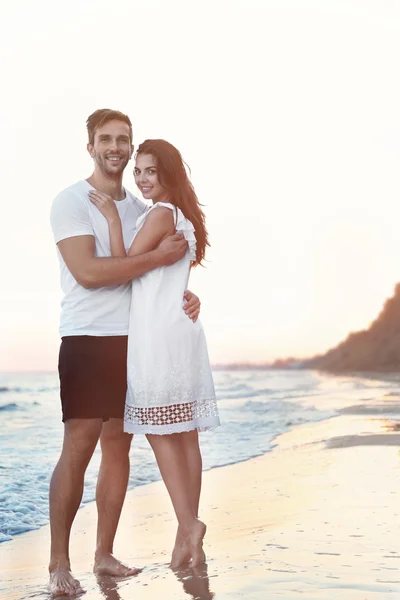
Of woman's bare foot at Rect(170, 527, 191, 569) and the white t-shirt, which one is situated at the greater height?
the white t-shirt

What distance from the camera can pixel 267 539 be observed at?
165 inches

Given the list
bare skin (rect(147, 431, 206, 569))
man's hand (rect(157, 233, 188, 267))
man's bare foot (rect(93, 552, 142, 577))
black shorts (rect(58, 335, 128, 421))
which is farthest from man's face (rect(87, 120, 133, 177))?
man's bare foot (rect(93, 552, 142, 577))

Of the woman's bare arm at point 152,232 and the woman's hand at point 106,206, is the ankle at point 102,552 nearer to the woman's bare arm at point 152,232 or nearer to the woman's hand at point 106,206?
the woman's bare arm at point 152,232

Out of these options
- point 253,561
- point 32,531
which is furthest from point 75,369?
point 32,531

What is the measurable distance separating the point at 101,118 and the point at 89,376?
1068 mm

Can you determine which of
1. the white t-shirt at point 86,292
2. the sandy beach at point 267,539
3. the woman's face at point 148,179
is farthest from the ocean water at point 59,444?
the woman's face at point 148,179

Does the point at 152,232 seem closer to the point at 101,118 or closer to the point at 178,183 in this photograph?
the point at 178,183

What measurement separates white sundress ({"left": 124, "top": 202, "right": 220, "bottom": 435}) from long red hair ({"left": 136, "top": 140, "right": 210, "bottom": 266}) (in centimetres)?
7

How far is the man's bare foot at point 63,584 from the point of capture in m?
3.46

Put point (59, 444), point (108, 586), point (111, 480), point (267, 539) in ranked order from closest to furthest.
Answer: point (108, 586) → point (111, 480) → point (267, 539) → point (59, 444)

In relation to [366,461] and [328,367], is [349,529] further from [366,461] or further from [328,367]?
[328,367]

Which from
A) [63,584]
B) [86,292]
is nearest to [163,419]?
[86,292]

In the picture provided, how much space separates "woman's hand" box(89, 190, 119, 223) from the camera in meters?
3.74

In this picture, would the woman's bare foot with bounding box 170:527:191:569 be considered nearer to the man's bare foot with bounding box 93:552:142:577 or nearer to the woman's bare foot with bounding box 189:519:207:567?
the woman's bare foot with bounding box 189:519:207:567
